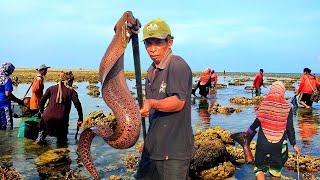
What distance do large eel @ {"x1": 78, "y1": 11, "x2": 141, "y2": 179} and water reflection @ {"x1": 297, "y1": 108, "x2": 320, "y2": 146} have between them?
31.1 feet

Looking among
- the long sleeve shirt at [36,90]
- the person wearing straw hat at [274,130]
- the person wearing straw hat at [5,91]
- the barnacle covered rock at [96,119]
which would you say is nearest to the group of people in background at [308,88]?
the barnacle covered rock at [96,119]

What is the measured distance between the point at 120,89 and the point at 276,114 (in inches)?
135

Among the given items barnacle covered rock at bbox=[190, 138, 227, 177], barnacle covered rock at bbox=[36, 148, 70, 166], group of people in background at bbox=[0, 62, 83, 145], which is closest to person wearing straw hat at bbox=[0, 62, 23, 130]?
group of people in background at bbox=[0, 62, 83, 145]

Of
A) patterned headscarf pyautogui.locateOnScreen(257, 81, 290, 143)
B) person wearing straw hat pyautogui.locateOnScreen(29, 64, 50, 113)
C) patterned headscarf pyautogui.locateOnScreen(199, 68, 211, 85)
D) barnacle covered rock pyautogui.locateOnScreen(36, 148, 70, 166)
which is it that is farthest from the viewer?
patterned headscarf pyautogui.locateOnScreen(199, 68, 211, 85)

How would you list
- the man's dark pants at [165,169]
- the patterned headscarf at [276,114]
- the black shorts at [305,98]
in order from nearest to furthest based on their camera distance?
the man's dark pants at [165,169]
the patterned headscarf at [276,114]
the black shorts at [305,98]

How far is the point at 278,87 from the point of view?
7137mm

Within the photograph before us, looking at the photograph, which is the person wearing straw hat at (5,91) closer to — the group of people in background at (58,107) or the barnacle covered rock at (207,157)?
the group of people in background at (58,107)

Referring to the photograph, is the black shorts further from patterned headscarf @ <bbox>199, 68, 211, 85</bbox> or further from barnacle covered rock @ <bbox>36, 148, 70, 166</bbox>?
barnacle covered rock @ <bbox>36, 148, 70, 166</bbox>

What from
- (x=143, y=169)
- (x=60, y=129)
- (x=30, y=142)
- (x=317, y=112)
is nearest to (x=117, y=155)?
(x=60, y=129)

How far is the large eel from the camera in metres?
4.29

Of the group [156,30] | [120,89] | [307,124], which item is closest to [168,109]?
[120,89]

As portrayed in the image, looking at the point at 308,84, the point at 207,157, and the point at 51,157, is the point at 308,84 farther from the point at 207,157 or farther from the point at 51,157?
the point at 51,157

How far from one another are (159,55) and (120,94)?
61 centimetres

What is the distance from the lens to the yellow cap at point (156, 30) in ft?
14.2
